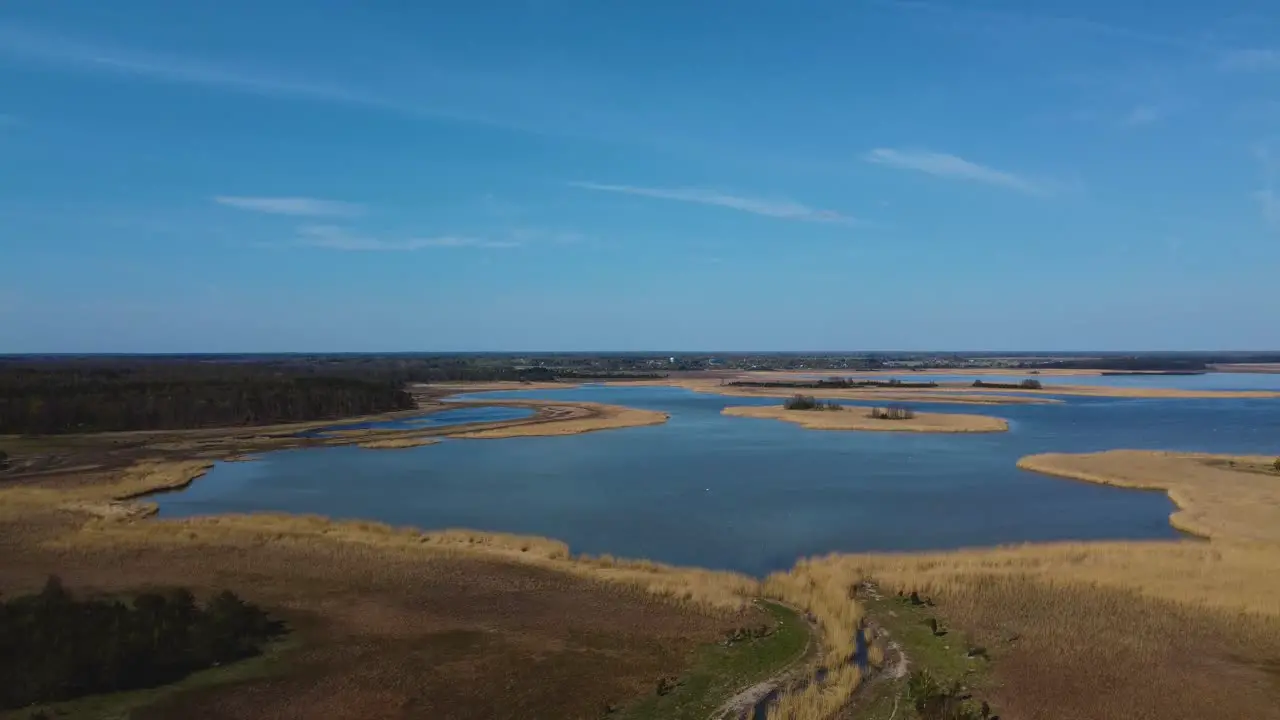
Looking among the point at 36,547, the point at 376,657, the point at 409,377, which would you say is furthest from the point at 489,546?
the point at 409,377

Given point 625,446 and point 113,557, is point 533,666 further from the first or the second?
point 625,446

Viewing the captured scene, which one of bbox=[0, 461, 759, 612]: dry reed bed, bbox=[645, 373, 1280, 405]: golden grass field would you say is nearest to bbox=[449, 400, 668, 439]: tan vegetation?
bbox=[0, 461, 759, 612]: dry reed bed

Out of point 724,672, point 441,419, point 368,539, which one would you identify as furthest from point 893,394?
point 724,672

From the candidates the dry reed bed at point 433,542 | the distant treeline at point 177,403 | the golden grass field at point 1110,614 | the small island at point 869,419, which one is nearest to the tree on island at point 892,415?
the small island at point 869,419

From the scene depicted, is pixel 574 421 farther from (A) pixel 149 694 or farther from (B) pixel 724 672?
(A) pixel 149 694

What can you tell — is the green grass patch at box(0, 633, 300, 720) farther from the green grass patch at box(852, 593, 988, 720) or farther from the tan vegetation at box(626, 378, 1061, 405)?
the tan vegetation at box(626, 378, 1061, 405)

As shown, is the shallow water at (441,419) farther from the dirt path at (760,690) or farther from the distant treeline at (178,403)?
the dirt path at (760,690)

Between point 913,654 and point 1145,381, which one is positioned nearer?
point 913,654
